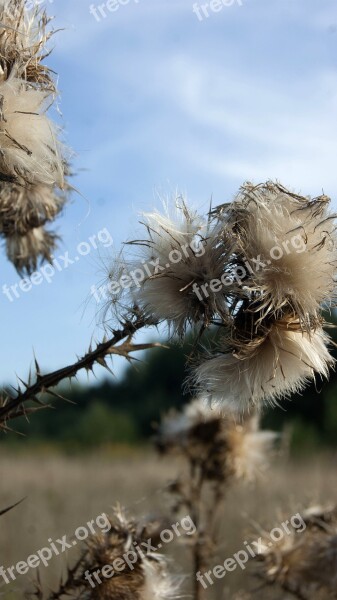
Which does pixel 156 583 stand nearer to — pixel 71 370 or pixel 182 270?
pixel 71 370

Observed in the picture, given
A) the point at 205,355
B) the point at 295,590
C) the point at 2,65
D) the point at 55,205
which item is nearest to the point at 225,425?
the point at 295,590

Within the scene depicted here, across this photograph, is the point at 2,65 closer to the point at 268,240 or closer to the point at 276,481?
the point at 268,240

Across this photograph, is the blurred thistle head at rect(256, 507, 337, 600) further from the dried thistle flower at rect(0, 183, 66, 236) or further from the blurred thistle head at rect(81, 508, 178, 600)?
the dried thistle flower at rect(0, 183, 66, 236)

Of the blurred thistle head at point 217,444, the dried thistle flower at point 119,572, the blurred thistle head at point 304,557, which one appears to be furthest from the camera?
the blurred thistle head at point 217,444

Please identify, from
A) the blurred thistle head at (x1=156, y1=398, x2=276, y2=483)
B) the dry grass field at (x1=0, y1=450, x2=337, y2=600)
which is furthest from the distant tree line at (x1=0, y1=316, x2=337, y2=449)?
the blurred thistle head at (x1=156, y1=398, x2=276, y2=483)

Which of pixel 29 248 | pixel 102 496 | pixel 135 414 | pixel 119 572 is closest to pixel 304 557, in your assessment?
pixel 119 572

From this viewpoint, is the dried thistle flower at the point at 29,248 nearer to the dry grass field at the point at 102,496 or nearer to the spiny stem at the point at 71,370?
the spiny stem at the point at 71,370

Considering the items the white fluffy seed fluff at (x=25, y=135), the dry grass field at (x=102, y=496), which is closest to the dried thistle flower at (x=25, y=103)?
the white fluffy seed fluff at (x=25, y=135)
